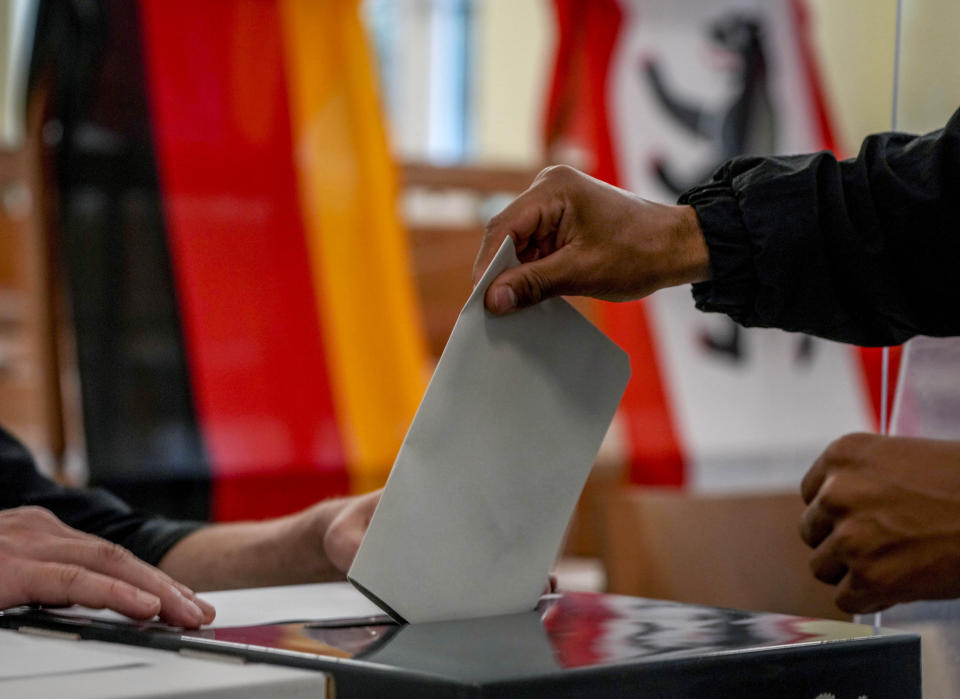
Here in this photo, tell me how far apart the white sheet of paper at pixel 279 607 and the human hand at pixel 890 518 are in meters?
0.30

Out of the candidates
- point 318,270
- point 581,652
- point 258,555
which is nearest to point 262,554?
point 258,555

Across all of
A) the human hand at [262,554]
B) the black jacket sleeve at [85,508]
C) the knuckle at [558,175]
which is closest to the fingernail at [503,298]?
the knuckle at [558,175]

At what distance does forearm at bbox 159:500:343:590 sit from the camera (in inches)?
40.0

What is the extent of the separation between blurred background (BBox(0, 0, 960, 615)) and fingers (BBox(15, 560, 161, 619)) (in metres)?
0.95

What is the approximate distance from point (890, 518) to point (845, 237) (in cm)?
21

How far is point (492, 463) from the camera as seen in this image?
0.68m

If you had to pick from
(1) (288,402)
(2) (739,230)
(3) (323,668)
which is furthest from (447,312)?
(3) (323,668)

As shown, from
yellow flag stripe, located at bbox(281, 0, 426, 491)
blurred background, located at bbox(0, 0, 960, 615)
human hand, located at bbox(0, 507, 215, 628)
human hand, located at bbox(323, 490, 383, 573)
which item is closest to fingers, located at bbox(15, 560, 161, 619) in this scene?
human hand, located at bbox(0, 507, 215, 628)

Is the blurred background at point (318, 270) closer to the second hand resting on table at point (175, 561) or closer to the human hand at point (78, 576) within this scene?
the second hand resting on table at point (175, 561)

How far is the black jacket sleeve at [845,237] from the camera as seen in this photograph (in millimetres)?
800

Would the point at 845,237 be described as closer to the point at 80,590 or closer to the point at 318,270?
the point at 80,590

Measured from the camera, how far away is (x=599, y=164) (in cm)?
273

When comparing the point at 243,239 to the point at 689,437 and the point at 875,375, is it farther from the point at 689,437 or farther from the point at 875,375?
the point at 875,375

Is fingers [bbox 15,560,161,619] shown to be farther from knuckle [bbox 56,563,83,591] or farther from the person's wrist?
the person's wrist
